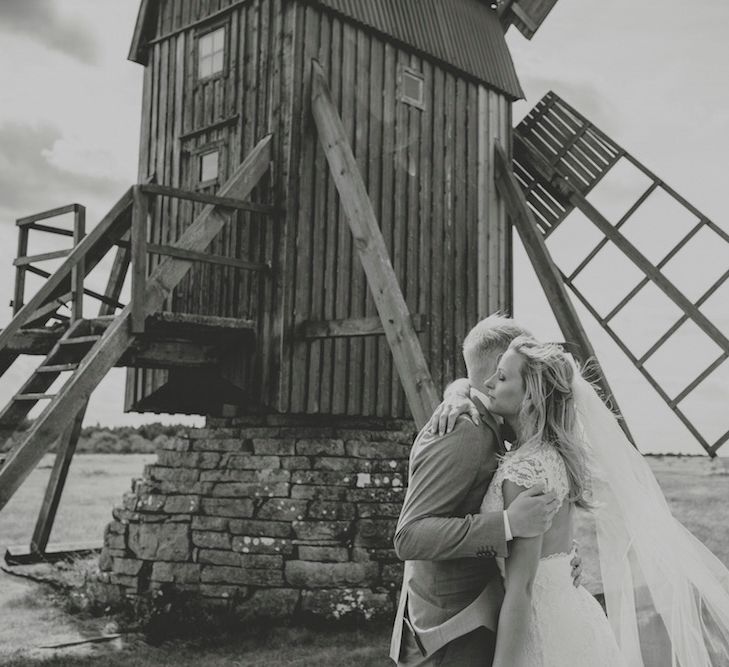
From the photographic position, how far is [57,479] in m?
11.4

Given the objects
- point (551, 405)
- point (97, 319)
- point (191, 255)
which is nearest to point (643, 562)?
point (551, 405)

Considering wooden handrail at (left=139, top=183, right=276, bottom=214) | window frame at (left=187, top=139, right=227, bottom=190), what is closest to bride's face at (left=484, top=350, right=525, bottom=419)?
wooden handrail at (left=139, top=183, right=276, bottom=214)

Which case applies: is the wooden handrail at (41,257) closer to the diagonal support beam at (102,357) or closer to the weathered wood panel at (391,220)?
the diagonal support beam at (102,357)

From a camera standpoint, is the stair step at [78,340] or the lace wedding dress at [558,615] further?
the stair step at [78,340]

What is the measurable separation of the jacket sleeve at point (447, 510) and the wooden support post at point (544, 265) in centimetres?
712

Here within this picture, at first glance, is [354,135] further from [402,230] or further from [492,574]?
[492,574]

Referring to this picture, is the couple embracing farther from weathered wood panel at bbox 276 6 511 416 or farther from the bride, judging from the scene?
weathered wood panel at bbox 276 6 511 416

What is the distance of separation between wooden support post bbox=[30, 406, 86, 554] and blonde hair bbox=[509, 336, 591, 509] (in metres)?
9.26

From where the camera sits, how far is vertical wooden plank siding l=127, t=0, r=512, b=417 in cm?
916

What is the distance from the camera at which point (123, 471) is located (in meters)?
23.0

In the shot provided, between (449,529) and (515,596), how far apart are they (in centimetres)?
31

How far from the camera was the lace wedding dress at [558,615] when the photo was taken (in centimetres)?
296

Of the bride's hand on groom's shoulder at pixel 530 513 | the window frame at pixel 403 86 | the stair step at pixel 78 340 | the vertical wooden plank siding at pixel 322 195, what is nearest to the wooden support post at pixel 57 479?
the vertical wooden plank siding at pixel 322 195

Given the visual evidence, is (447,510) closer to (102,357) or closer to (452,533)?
(452,533)
